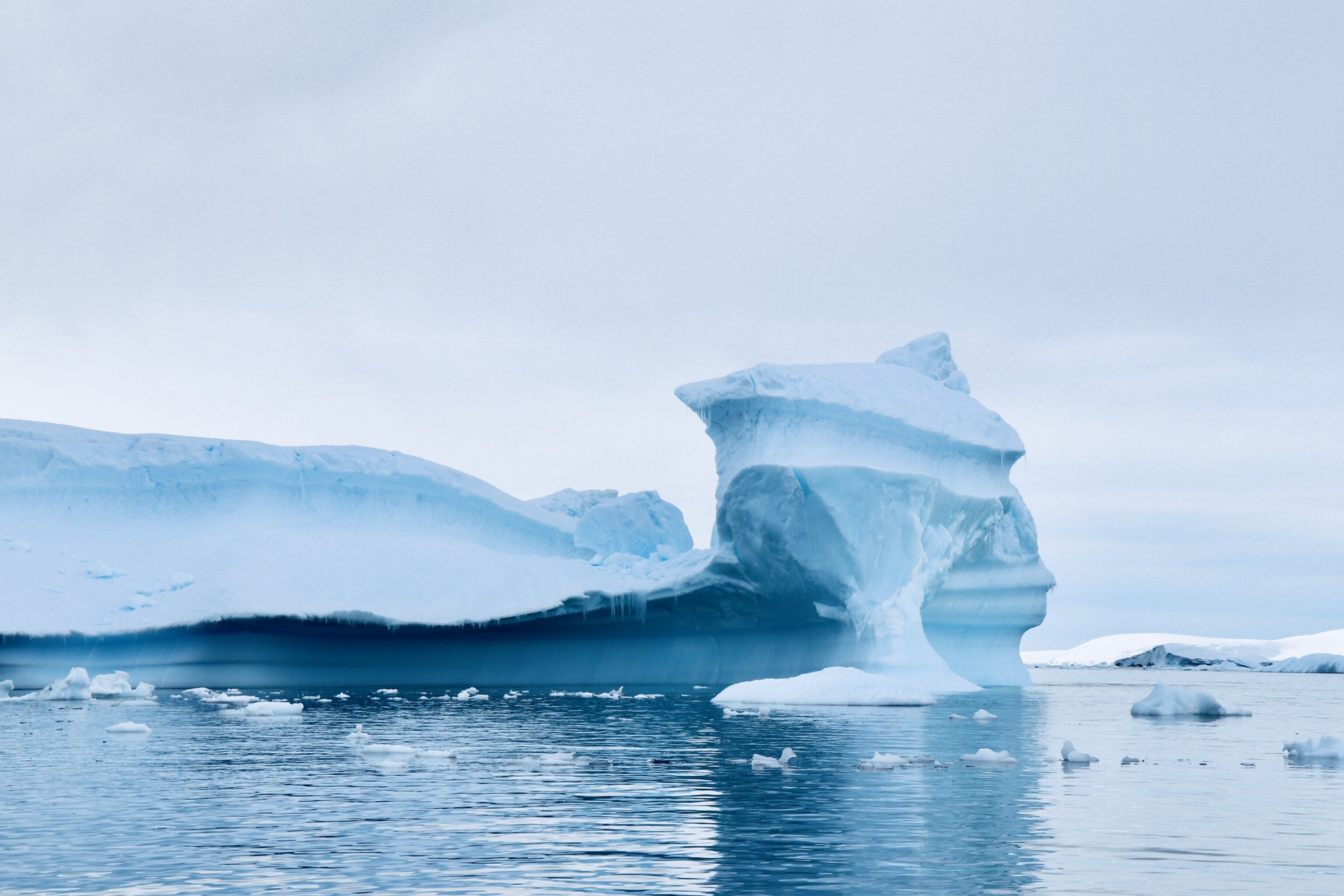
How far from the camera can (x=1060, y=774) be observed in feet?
43.0

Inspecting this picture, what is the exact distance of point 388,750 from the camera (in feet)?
47.5

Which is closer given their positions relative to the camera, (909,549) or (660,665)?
(909,549)

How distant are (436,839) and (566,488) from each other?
39103 millimetres

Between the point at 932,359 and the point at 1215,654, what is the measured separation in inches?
3073

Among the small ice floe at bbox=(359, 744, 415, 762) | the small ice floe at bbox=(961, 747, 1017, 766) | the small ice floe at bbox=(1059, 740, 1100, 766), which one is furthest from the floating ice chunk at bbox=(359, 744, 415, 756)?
the small ice floe at bbox=(1059, 740, 1100, 766)

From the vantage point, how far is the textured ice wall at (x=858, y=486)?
29.4m

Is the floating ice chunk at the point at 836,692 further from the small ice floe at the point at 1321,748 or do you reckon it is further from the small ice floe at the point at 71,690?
the small ice floe at the point at 71,690

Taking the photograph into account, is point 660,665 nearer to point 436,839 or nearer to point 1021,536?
point 1021,536

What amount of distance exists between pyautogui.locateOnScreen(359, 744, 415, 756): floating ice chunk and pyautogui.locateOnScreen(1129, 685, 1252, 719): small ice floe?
1497 centimetres

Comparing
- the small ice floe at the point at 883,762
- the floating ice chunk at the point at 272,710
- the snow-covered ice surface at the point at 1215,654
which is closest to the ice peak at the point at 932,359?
the floating ice chunk at the point at 272,710

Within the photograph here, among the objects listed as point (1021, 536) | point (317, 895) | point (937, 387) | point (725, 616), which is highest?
point (937, 387)

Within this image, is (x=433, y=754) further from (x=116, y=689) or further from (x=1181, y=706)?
(x=116, y=689)

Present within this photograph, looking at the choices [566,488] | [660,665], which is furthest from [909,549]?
[566,488]

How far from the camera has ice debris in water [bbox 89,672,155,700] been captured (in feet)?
90.4
